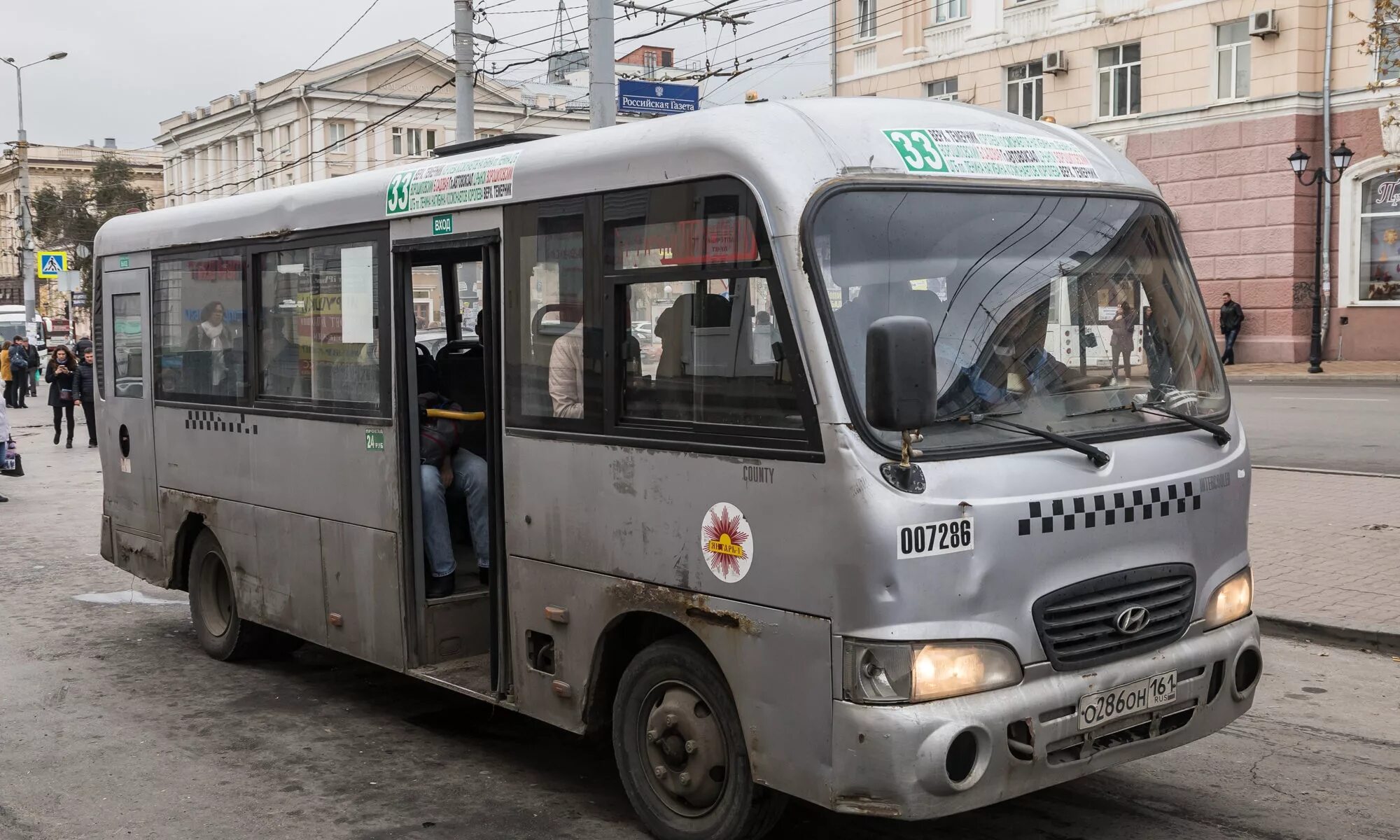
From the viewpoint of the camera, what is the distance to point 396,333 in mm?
6523

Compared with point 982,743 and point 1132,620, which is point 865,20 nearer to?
point 1132,620

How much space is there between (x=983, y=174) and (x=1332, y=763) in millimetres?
2998

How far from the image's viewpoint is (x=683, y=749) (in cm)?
498

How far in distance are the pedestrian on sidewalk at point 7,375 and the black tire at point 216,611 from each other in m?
27.1

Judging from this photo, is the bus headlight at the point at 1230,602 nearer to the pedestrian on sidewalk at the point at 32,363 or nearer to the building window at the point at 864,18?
the building window at the point at 864,18

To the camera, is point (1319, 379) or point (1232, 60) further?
point (1232, 60)

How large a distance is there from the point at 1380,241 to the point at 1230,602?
27473 mm

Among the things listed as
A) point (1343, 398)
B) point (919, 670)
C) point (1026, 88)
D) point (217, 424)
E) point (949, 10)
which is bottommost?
point (1343, 398)

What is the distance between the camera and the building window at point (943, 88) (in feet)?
118

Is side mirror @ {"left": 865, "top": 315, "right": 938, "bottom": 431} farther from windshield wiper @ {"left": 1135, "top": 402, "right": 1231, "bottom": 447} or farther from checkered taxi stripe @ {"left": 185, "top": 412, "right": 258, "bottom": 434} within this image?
checkered taxi stripe @ {"left": 185, "top": 412, "right": 258, "bottom": 434}

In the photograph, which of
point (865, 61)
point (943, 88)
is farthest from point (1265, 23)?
point (865, 61)

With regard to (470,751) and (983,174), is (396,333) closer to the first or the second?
(470,751)

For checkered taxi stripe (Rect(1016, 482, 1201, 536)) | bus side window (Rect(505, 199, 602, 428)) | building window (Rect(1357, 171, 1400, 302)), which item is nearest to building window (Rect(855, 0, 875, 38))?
building window (Rect(1357, 171, 1400, 302))

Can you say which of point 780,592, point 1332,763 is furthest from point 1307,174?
point 780,592
